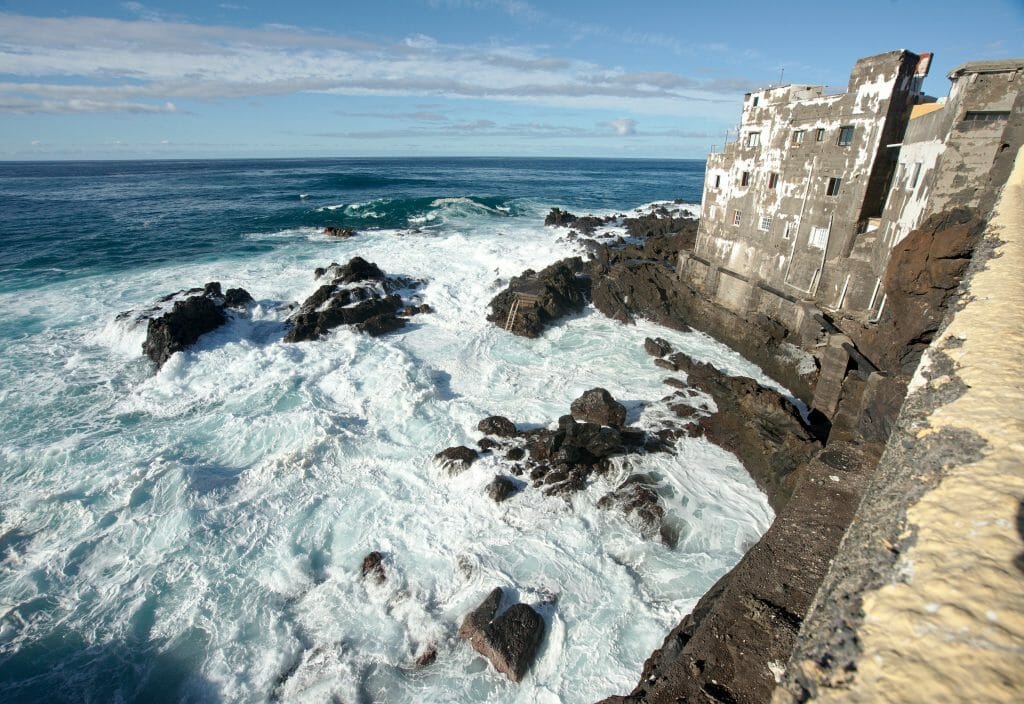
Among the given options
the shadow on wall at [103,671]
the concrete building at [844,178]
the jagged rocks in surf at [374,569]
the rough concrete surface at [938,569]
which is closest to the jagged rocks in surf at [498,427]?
the jagged rocks in surf at [374,569]

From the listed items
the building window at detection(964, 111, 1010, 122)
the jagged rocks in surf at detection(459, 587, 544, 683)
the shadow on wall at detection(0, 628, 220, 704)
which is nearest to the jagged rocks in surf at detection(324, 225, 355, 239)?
the shadow on wall at detection(0, 628, 220, 704)

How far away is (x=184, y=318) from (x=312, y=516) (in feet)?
43.2

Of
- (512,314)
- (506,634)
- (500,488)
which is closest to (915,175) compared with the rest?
(500,488)

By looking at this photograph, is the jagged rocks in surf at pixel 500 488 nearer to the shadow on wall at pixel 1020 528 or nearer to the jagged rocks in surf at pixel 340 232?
the shadow on wall at pixel 1020 528

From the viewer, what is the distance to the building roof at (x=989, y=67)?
10.2 metres

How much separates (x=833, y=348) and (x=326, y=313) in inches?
751

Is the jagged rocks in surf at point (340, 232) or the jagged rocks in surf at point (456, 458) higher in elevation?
the jagged rocks in surf at point (340, 232)

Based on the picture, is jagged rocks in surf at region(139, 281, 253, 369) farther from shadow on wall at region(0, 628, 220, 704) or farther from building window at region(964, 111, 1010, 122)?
building window at region(964, 111, 1010, 122)

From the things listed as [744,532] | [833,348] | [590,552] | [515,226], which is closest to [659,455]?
[744,532]

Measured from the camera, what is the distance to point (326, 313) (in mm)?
20906

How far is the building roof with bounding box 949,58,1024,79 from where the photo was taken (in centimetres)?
1016

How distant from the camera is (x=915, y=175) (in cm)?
1319

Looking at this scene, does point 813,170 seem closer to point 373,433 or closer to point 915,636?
point 373,433

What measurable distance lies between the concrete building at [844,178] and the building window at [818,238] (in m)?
0.04
